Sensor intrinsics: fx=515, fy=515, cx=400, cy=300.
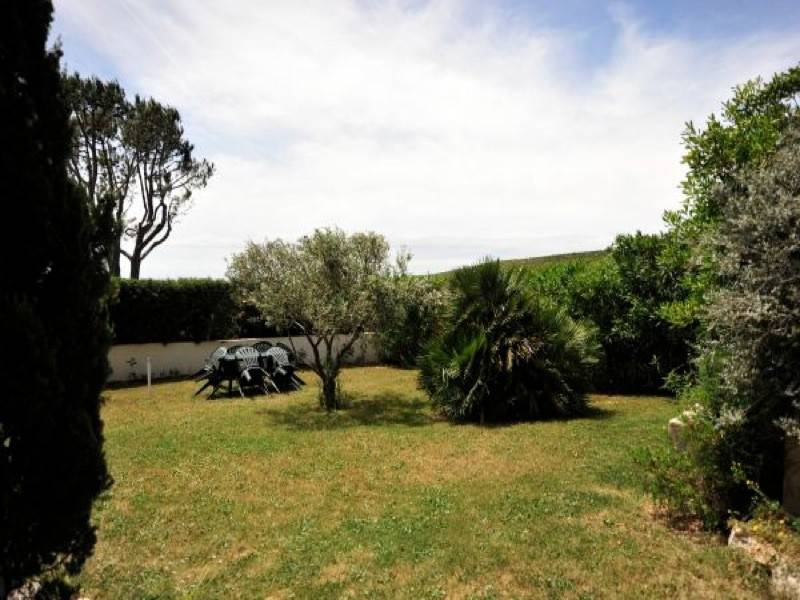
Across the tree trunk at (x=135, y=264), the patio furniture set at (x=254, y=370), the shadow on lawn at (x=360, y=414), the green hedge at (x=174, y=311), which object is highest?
the tree trunk at (x=135, y=264)

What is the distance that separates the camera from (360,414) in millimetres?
10906

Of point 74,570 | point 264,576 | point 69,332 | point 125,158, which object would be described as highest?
point 125,158

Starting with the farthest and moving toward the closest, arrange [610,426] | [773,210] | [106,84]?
1. [106,84]
2. [610,426]
3. [773,210]

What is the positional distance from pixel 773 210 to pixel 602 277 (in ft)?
28.5

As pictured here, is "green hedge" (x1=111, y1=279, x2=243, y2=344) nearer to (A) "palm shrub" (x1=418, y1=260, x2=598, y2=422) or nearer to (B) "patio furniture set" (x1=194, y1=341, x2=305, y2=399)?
(B) "patio furniture set" (x1=194, y1=341, x2=305, y2=399)

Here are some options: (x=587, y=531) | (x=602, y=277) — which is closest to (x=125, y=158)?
(x=602, y=277)

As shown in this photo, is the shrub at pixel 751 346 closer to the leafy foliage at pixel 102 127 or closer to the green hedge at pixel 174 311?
the green hedge at pixel 174 311

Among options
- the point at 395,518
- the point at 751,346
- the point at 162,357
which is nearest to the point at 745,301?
the point at 751,346

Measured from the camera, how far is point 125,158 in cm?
2598

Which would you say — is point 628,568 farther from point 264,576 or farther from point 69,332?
point 69,332

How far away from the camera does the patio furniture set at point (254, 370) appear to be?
13.3 meters

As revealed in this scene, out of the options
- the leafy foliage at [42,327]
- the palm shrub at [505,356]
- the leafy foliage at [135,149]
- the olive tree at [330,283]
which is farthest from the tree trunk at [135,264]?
the leafy foliage at [42,327]

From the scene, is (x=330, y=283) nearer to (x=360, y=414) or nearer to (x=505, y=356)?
(x=360, y=414)

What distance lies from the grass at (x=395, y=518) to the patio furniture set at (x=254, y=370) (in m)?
3.83
